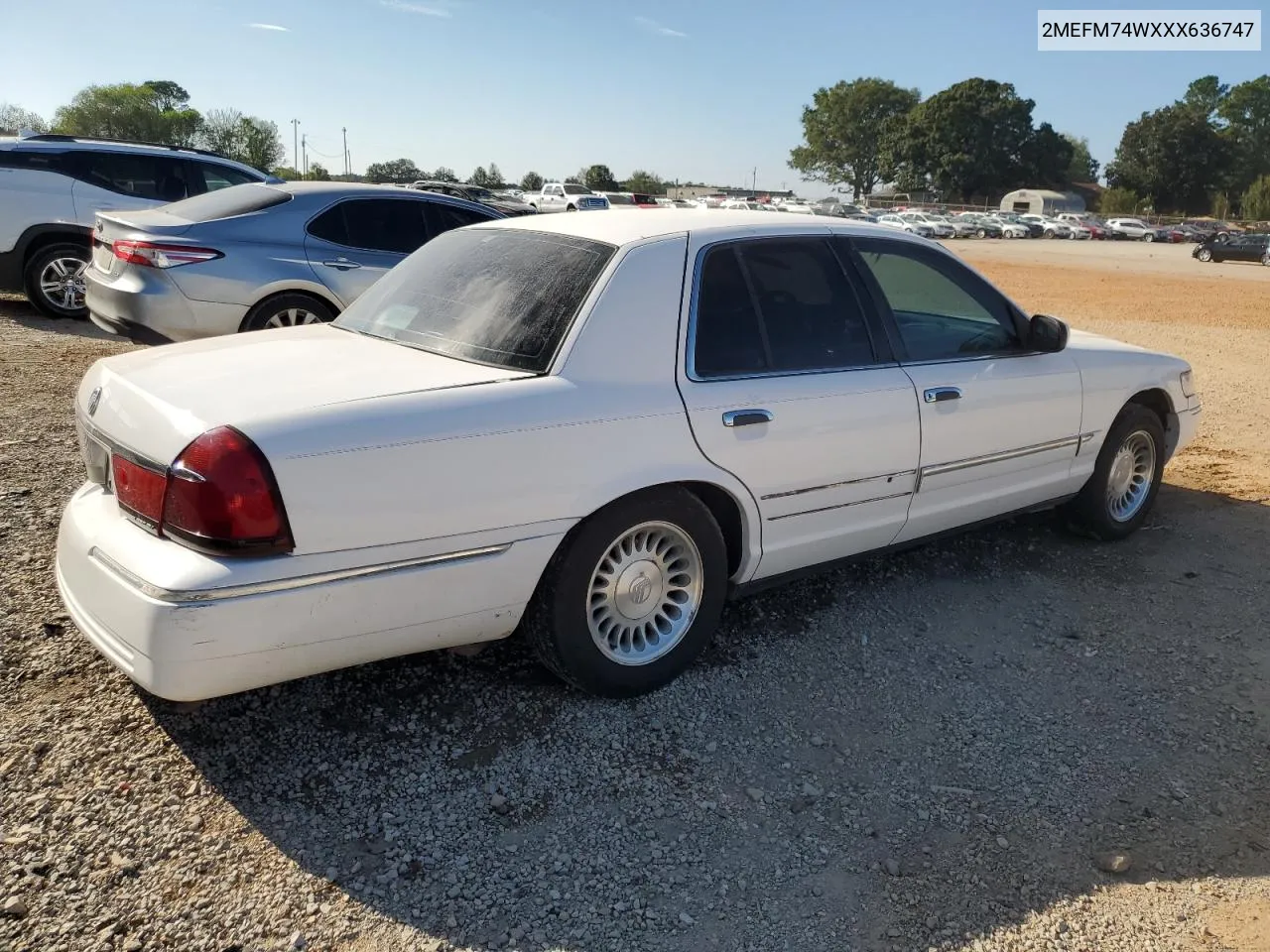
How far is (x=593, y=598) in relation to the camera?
328cm

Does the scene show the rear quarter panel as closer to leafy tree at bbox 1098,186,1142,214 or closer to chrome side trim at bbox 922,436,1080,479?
chrome side trim at bbox 922,436,1080,479

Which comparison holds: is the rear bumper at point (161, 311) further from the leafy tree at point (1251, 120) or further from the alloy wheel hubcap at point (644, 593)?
the leafy tree at point (1251, 120)

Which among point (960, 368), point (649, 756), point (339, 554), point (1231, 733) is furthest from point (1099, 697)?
point (339, 554)

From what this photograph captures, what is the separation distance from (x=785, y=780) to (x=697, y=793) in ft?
0.96

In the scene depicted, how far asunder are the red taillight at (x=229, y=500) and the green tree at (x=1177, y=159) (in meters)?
119

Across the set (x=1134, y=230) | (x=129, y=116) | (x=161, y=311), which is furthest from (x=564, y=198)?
(x=129, y=116)

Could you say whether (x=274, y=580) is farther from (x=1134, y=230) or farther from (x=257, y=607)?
(x=1134, y=230)

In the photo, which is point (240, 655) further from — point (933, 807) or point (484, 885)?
point (933, 807)

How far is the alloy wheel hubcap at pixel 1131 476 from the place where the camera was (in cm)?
517

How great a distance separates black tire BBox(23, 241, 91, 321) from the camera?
9.61 meters

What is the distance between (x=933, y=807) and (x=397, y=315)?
2.54 m

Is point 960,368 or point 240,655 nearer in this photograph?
point 240,655

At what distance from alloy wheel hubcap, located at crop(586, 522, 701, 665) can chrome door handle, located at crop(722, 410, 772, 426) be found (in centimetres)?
42

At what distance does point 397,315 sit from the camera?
378cm
